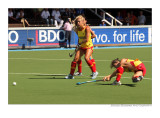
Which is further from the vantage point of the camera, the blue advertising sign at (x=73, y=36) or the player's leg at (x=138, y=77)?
the blue advertising sign at (x=73, y=36)

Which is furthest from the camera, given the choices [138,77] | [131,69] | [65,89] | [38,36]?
[38,36]

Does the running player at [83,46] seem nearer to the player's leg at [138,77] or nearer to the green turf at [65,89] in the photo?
the green turf at [65,89]

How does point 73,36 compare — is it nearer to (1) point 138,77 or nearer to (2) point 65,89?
(1) point 138,77

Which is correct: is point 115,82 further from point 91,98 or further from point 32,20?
point 32,20

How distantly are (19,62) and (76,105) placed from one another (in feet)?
37.0

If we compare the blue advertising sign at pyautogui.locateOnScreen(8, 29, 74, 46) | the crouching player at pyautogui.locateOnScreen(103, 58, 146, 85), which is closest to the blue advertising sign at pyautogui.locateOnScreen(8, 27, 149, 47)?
the blue advertising sign at pyautogui.locateOnScreen(8, 29, 74, 46)

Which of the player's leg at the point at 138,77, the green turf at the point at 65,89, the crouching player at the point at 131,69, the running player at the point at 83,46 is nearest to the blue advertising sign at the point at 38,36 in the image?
the green turf at the point at 65,89

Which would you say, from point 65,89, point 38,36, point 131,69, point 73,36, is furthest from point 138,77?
point 73,36

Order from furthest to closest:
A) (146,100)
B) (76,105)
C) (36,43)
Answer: (36,43), (146,100), (76,105)

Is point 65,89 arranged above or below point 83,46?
below

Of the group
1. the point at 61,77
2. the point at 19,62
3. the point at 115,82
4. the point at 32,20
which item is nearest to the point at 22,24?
the point at 32,20

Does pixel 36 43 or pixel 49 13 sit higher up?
pixel 49 13

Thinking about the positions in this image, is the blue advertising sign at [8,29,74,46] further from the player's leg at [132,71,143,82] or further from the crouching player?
the player's leg at [132,71,143,82]

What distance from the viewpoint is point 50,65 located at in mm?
21219
